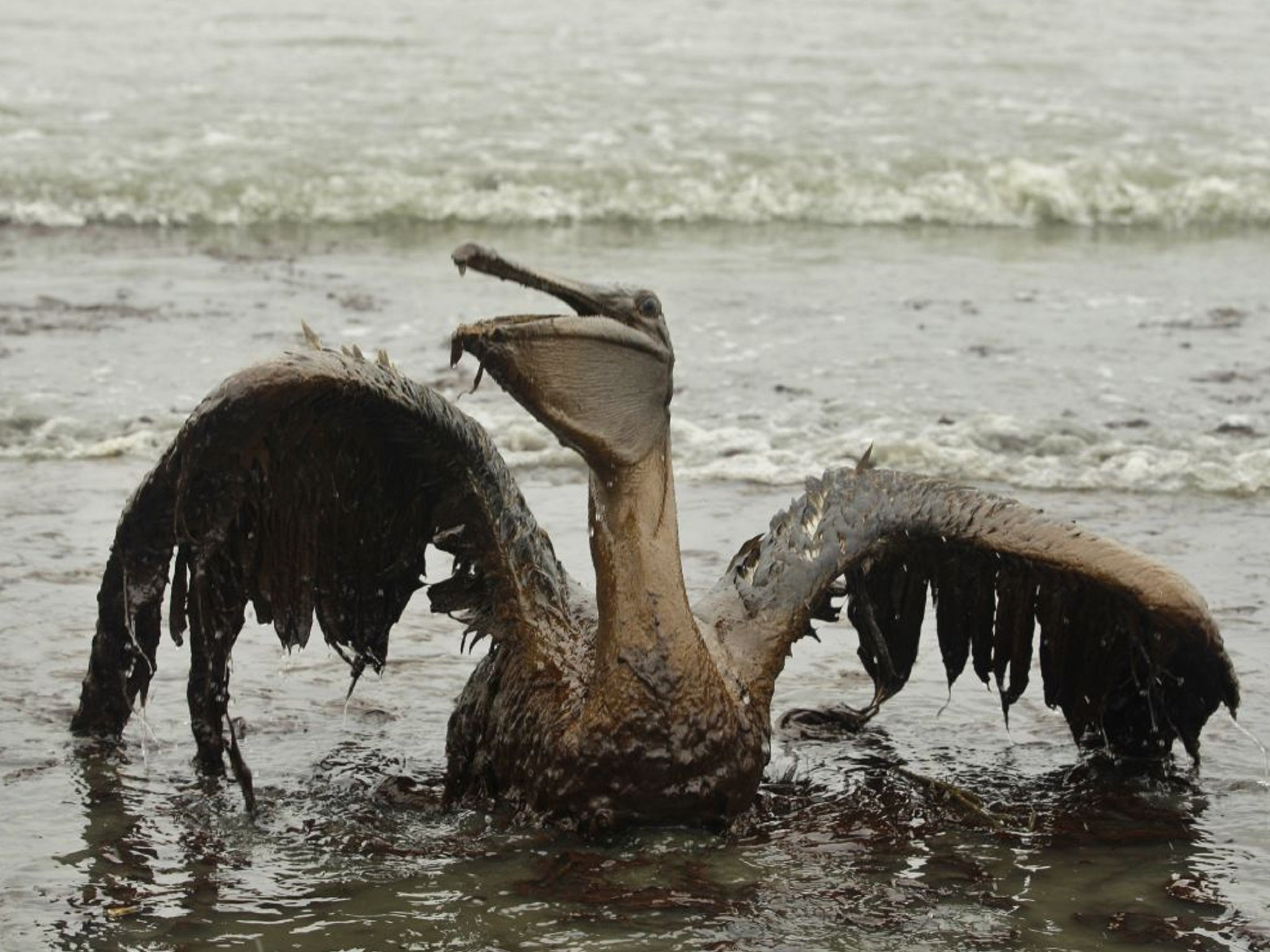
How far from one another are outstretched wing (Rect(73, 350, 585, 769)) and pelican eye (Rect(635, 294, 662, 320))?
60 cm

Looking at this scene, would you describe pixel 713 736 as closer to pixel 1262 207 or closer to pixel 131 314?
pixel 131 314

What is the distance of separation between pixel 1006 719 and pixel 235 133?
12.8 meters

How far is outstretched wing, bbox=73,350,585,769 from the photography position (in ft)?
18.0

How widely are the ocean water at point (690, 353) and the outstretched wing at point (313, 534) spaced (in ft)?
1.31

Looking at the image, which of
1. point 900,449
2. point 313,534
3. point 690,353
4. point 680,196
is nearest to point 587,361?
point 313,534

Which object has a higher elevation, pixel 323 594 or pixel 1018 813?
pixel 323 594

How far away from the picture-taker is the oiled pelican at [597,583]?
5.48m

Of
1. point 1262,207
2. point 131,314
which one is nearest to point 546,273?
point 131,314

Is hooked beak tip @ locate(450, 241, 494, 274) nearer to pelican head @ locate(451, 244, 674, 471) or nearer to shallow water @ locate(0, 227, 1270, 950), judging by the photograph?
pelican head @ locate(451, 244, 674, 471)

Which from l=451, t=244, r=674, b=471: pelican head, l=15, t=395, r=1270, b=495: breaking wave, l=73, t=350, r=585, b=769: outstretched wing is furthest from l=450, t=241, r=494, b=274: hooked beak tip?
l=15, t=395, r=1270, b=495: breaking wave

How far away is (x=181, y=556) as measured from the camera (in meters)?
5.75

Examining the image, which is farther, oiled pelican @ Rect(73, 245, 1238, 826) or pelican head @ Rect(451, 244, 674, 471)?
oiled pelican @ Rect(73, 245, 1238, 826)

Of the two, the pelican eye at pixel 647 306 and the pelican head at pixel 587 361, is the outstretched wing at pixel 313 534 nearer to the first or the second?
the pelican head at pixel 587 361

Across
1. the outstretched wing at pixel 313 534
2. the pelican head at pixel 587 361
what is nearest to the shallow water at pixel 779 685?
the outstretched wing at pixel 313 534
